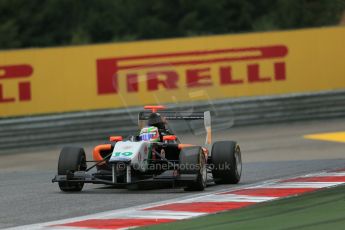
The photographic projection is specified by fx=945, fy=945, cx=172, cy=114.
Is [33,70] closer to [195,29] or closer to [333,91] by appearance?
[333,91]

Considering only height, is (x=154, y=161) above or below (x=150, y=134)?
below

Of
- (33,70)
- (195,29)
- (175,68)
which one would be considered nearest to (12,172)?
(33,70)

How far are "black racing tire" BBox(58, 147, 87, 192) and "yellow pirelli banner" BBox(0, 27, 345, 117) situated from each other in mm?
7195

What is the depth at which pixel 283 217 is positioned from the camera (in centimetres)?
873

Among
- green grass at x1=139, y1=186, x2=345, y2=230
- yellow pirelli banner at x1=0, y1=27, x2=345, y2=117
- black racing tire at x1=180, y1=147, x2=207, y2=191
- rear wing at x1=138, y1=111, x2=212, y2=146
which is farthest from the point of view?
yellow pirelli banner at x1=0, y1=27, x2=345, y2=117

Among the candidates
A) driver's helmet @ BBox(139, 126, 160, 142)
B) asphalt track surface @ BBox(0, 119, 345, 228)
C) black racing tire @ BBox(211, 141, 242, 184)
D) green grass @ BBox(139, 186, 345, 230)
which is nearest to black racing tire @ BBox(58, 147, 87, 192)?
asphalt track surface @ BBox(0, 119, 345, 228)

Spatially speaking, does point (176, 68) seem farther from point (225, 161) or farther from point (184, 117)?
point (225, 161)

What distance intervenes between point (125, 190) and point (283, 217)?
3.65m

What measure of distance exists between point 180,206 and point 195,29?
34051mm

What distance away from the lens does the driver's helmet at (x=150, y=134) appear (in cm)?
1194

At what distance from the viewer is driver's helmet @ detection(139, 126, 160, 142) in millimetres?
11938

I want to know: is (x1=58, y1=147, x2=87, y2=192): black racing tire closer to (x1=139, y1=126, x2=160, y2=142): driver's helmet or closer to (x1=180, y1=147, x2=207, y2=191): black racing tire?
(x1=139, y1=126, x2=160, y2=142): driver's helmet

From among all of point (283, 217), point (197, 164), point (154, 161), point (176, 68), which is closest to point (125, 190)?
point (154, 161)

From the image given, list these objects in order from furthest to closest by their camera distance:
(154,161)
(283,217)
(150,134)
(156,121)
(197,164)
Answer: (156,121)
(150,134)
(154,161)
(197,164)
(283,217)
